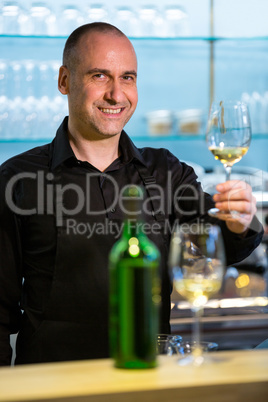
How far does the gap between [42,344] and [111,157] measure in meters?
0.63

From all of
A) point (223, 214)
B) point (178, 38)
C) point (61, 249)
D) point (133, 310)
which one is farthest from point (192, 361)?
point (178, 38)

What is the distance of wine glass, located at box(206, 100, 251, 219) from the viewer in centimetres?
152

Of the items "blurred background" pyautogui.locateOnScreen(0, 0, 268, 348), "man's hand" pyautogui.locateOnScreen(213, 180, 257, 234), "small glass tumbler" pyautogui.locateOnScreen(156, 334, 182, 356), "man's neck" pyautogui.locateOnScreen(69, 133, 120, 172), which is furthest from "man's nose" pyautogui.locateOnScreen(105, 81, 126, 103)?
"blurred background" pyautogui.locateOnScreen(0, 0, 268, 348)

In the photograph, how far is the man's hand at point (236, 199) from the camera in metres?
1.52

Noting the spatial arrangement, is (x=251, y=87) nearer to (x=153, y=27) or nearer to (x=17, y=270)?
(x=153, y=27)

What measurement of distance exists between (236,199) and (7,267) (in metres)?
0.76

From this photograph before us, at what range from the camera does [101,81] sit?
6.68 feet

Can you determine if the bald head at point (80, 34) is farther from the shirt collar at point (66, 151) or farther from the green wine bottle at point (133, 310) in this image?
the green wine bottle at point (133, 310)

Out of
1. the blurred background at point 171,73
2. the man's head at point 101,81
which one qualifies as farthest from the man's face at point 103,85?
the blurred background at point 171,73

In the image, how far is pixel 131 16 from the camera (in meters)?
3.37

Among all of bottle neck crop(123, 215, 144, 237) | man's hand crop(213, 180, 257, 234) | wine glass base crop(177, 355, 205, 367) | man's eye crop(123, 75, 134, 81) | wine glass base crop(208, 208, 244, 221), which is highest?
man's eye crop(123, 75, 134, 81)

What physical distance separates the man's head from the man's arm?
0.36m

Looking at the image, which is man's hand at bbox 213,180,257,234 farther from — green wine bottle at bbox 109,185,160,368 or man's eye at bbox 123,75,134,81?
man's eye at bbox 123,75,134,81

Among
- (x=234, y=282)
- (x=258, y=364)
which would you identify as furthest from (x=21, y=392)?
(x=234, y=282)
